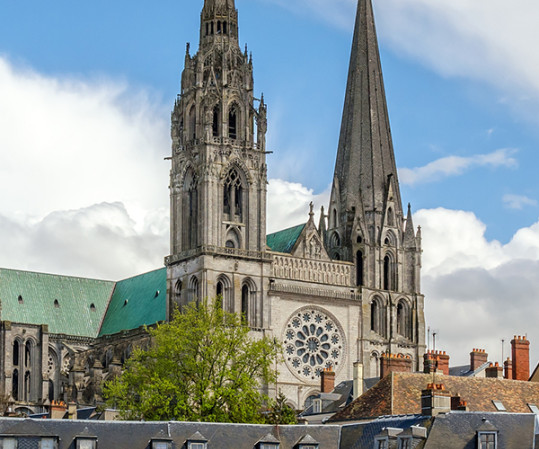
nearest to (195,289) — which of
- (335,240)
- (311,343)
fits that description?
(311,343)

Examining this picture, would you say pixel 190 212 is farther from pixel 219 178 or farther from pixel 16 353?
pixel 16 353

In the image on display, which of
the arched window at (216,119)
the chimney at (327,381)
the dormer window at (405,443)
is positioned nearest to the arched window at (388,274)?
the arched window at (216,119)

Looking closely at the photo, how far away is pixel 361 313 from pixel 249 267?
1024 centimetres

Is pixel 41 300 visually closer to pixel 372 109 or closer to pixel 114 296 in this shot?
pixel 114 296

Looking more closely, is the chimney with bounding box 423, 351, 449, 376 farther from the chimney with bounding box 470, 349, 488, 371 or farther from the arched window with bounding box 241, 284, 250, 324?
the arched window with bounding box 241, 284, 250, 324

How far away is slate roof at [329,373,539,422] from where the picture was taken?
6250cm

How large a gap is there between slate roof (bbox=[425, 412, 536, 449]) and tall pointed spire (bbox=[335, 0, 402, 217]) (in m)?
64.4

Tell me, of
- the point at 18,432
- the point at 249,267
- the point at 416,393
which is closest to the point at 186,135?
the point at 249,267

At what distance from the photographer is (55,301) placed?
122m

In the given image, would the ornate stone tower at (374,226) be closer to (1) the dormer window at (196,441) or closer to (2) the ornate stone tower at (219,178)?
(2) the ornate stone tower at (219,178)

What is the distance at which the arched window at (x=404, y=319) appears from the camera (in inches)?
4486

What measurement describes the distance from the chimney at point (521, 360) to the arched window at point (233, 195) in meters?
36.7

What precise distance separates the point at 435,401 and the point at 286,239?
6149cm

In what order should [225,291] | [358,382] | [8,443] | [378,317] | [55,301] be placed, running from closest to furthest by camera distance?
[8,443] < [358,382] < [225,291] < [378,317] < [55,301]
